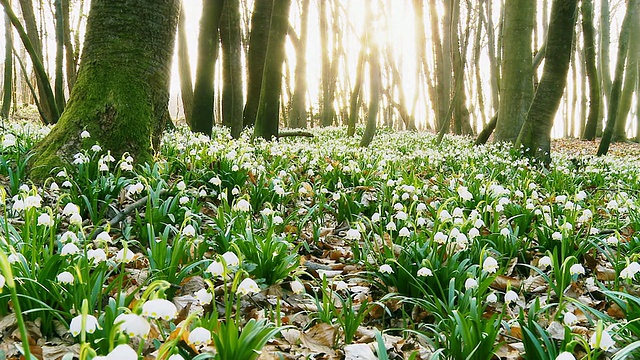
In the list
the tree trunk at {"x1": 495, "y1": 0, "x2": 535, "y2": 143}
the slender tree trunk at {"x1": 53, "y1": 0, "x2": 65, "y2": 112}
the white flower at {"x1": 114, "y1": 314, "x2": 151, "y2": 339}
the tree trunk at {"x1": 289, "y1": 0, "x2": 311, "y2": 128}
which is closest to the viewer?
the white flower at {"x1": 114, "y1": 314, "x2": 151, "y2": 339}

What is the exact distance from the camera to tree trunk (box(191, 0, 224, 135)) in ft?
27.3

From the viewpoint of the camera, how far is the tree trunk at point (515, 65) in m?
9.55

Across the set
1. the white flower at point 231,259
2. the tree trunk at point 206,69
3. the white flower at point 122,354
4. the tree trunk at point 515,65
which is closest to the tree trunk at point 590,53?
the tree trunk at point 515,65

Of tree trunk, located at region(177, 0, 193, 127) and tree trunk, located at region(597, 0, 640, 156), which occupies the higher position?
tree trunk, located at region(177, 0, 193, 127)

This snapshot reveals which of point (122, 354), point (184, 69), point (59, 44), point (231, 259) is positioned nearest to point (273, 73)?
point (59, 44)

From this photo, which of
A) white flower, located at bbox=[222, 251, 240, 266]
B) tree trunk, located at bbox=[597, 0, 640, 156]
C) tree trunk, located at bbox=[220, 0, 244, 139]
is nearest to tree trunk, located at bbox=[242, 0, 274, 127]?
tree trunk, located at bbox=[220, 0, 244, 139]

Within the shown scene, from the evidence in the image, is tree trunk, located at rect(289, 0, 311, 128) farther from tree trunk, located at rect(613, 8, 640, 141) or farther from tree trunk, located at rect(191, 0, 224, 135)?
tree trunk, located at rect(613, 8, 640, 141)

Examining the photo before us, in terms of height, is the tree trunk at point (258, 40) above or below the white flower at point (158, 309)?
above

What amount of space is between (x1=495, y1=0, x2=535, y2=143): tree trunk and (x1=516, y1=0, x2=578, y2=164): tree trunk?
1.69 metres

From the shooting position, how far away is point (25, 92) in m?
32.2

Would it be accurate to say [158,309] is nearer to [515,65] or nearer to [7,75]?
[515,65]

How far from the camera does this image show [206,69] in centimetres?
833

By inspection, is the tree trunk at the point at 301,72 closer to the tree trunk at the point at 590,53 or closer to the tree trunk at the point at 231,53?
the tree trunk at the point at 231,53

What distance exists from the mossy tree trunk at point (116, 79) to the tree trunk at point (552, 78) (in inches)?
238
